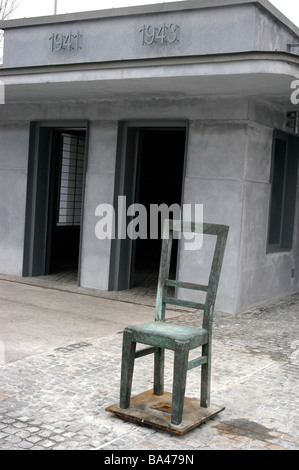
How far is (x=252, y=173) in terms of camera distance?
8.88 m

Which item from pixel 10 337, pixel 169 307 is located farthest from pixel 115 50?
pixel 10 337

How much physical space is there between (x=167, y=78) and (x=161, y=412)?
15.7 feet

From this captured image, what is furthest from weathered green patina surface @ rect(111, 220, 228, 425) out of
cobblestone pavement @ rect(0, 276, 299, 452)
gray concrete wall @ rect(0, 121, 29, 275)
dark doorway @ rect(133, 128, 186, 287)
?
dark doorway @ rect(133, 128, 186, 287)

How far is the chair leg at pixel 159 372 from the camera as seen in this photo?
469 centimetres

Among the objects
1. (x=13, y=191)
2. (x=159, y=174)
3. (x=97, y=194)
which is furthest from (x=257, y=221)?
(x=159, y=174)

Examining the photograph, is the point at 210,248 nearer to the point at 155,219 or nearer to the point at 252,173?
the point at 252,173

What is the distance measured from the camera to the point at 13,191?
10992 mm

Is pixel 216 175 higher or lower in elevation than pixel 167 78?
lower

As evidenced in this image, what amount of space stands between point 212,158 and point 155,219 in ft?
23.2

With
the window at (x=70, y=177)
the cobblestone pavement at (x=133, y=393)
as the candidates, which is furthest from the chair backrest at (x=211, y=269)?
the window at (x=70, y=177)

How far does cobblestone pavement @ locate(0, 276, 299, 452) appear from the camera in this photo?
4.05 meters

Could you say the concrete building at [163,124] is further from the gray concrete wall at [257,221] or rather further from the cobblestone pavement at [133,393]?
the cobblestone pavement at [133,393]

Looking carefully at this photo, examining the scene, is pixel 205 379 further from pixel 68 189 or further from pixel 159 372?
pixel 68 189

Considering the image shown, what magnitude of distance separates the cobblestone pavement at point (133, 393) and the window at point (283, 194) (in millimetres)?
3536
